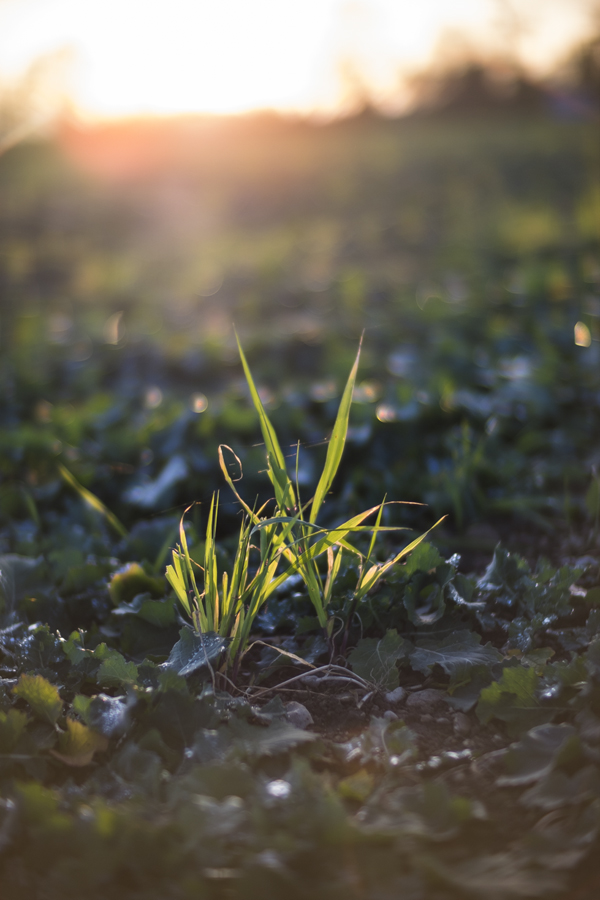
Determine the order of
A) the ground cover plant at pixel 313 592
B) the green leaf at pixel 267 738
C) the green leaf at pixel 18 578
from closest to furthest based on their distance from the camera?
1. the ground cover plant at pixel 313 592
2. the green leaf at pixel 267 738
3. the green leaf at pixel 18 578

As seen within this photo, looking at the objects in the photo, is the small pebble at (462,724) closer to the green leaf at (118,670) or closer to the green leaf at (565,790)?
the green leaf at (565,790)

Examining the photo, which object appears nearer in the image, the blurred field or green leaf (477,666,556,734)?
green leaf (477,666,556,734)

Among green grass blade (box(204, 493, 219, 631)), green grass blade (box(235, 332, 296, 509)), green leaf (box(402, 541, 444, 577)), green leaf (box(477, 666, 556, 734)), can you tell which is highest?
green grass blade (box(235, 332, 296, 509))

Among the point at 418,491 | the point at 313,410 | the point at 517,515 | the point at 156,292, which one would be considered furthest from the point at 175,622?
the point at 156,292

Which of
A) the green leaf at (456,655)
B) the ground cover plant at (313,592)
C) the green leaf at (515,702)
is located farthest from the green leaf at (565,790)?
the green leaf at (456,655)

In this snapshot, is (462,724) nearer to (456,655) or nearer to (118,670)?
(456,655)

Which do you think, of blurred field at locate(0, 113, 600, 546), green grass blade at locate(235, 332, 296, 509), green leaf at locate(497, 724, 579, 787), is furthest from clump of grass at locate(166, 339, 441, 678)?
blurred field at locate(0, 113, 600, 546)

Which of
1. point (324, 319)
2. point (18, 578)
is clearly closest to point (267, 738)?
point (18, 578)

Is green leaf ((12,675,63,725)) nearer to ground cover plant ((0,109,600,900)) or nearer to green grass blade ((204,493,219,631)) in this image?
ground cover plant ((0,109,600,900))
